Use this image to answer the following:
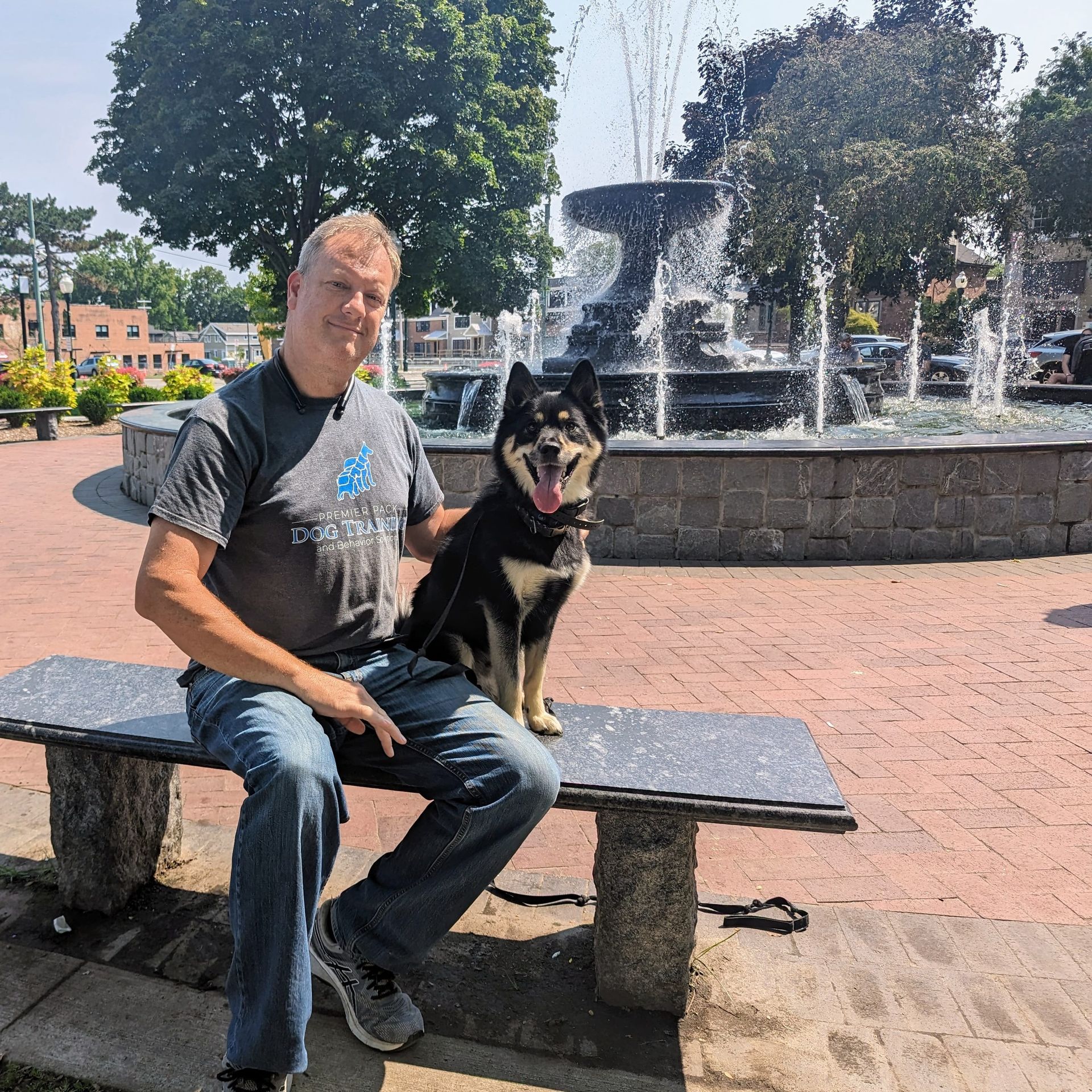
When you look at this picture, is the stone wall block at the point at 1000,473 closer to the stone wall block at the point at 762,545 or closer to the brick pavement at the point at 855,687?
the brick pavement at the point at 855,687

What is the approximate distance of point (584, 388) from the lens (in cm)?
296

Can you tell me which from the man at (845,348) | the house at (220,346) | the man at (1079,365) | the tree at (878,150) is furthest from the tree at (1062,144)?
the house at (220,346)

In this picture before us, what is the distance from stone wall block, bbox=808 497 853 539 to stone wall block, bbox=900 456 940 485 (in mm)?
530

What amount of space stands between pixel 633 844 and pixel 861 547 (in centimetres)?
601

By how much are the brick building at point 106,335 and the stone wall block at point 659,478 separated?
272 ft

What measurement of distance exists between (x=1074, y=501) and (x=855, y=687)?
4.58 metres

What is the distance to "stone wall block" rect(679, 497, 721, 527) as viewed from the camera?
7.71 meters

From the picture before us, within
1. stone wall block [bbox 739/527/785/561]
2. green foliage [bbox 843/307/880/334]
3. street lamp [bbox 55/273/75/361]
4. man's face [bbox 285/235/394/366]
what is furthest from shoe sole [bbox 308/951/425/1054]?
green foliage [bbox 843/307/880/334]

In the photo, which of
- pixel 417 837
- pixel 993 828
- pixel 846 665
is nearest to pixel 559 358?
pixel 846 665

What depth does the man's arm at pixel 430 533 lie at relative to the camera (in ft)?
9.81

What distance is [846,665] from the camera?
208 inches

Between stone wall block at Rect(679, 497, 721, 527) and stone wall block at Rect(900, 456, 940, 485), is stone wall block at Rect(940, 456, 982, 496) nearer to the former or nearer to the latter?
stone wall block at Rect(900, 456, 940, 485)

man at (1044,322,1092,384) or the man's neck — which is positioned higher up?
man at (1044,322,1092,384)

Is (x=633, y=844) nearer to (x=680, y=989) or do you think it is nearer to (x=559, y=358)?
(x=680, y=989)
